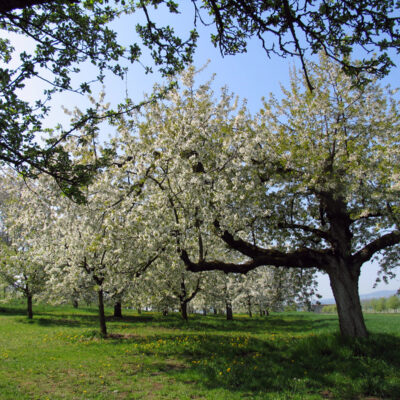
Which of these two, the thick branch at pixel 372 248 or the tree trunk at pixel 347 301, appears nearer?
the tree trunk at pixel 347 301

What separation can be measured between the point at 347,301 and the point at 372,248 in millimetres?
2520

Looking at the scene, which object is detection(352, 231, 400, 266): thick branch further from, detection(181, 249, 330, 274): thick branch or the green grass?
the green grass

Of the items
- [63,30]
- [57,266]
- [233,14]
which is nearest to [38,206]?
[57,266]

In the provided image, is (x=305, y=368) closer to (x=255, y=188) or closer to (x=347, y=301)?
(x=347, y=301)

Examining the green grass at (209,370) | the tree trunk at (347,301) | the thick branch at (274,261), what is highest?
the thick branch at (274,261)

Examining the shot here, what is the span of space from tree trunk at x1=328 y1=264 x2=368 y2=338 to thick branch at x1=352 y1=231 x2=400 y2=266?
2.14 feet

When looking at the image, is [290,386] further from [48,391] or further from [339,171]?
[339,171]

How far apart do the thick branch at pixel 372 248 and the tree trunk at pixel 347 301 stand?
651mm

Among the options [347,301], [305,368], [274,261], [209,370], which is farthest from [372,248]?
[209,370]

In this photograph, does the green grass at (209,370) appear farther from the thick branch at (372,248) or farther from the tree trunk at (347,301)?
the thick branch at (372,248)

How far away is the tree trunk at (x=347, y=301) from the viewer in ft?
39.5

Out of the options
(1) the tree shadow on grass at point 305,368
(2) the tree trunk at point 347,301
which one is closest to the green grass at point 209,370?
(1) the tree shadow on grass at point 305,368

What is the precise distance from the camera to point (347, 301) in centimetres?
1234

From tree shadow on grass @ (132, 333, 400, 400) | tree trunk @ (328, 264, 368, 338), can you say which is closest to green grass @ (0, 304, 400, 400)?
tree shadow on grass @ (132, 333, 400, 400)
